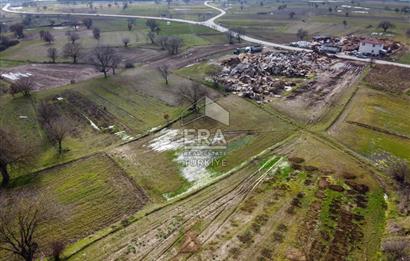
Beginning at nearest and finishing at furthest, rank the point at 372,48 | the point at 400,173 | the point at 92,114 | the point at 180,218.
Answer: the point at 180,218 < the point at 400,173 < the point at 92,114 < the point at 372,48

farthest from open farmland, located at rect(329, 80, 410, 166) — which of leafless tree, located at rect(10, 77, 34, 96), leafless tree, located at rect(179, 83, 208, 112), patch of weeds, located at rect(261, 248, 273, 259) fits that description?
leafless tree, located at rect(10, 77, 34, 96)

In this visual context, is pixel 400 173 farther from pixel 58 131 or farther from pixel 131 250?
pixel 58 131

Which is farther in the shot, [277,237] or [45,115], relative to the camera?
[45,115]

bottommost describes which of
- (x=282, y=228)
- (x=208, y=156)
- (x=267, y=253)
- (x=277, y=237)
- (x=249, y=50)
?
(x=267, y=253)

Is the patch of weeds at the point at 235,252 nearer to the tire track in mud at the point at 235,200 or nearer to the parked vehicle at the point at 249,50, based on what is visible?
the tire track in mud at the point at 235,200

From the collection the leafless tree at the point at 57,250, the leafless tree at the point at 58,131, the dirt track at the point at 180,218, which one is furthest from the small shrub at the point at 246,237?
the leafless tree at the point at 58,131

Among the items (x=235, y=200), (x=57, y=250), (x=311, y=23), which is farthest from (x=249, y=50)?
(x=57, y=250)
